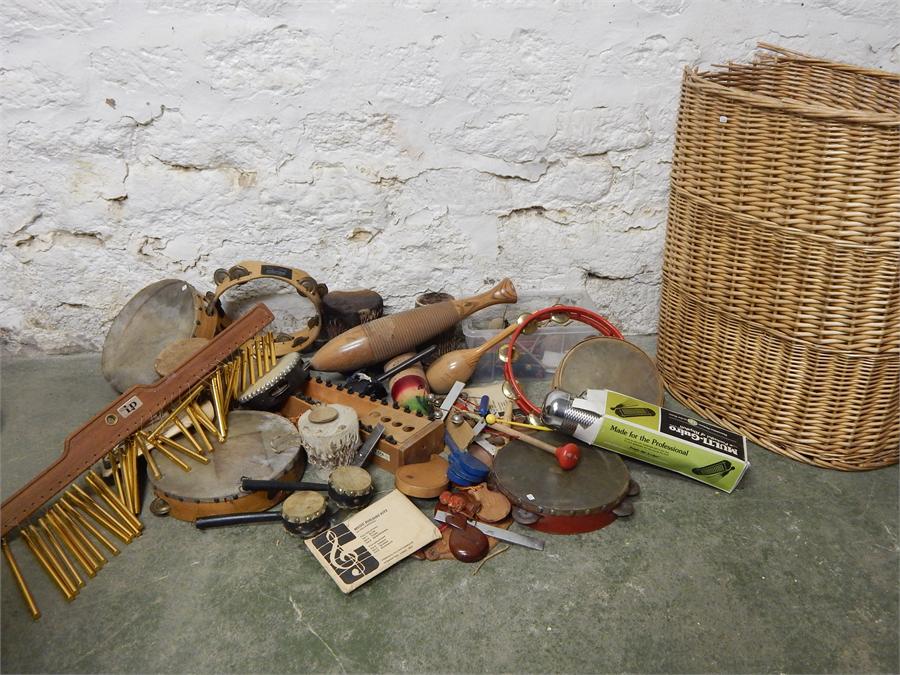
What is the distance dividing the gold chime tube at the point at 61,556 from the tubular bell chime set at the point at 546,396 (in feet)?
0.04

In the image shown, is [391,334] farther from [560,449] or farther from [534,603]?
[534,603]

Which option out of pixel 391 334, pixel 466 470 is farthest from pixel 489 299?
pixel 466 470

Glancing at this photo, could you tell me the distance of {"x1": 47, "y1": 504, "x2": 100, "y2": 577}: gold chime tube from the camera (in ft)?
4.94

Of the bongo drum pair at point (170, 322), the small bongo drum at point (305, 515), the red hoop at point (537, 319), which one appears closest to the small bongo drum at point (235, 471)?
the small bongo drum at point (305, 515)

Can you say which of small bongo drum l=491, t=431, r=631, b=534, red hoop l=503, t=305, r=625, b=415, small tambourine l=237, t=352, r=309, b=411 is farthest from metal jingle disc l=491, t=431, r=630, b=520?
small tambourine l=237, t=352, r=309, b=411

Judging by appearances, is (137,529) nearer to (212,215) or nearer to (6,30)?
(212,215)

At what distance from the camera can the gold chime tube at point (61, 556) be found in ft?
4.83

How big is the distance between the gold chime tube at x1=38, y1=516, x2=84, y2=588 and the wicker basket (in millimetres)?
1864

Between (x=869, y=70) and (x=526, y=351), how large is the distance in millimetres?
1364

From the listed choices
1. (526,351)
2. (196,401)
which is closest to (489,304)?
(526,351)

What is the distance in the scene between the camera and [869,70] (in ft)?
6.13

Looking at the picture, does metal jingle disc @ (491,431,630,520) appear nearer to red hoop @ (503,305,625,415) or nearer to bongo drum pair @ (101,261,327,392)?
red hoop @ (503,305,625,415)

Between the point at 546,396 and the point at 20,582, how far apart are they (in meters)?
1.40

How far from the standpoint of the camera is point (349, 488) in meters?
1.61
